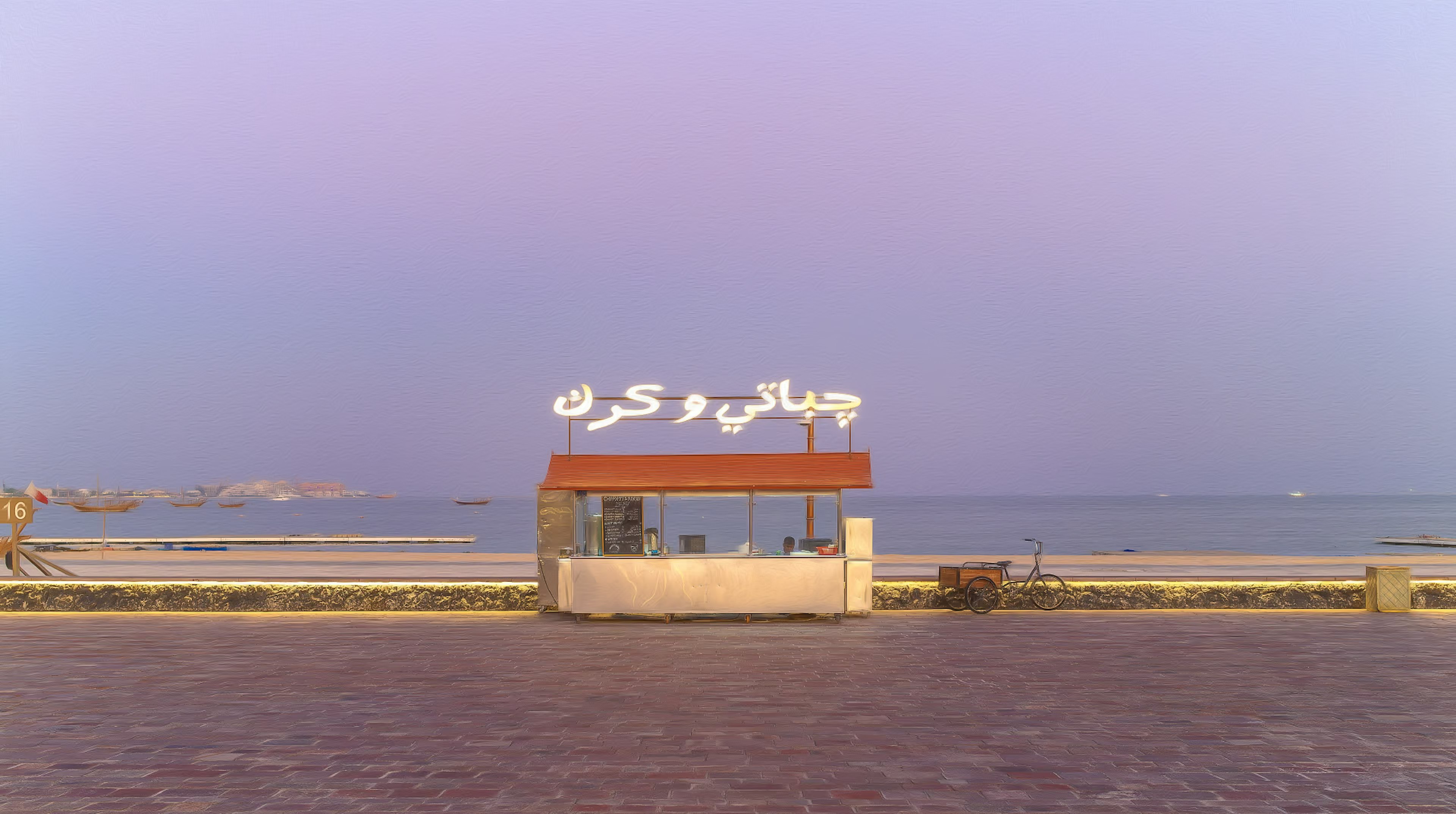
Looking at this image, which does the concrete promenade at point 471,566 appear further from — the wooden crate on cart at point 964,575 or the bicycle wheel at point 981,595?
the bicycle wheel at point 981,595

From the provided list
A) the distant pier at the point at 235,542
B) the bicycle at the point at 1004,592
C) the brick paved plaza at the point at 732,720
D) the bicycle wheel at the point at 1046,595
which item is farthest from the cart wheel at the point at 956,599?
the distant pier at the point at 235,542

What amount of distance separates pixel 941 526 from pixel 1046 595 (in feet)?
313

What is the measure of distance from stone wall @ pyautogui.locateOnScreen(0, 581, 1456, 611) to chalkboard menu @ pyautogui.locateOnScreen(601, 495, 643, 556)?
174 cm

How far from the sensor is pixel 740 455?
1844 cm

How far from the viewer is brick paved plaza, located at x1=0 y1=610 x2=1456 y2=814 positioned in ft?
23.2

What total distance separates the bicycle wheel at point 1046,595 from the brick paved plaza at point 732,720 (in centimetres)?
279

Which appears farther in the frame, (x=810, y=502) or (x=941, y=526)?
(x=941, y=526)

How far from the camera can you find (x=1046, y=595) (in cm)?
1828

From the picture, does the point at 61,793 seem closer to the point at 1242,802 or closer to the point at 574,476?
the point at 1242,802

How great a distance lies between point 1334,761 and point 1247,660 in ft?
16.3

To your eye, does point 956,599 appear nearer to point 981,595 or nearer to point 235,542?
point 981,595

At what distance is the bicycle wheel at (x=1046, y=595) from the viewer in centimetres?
1825

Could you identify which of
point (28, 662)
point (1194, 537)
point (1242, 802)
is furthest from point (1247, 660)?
point (1194, 537)

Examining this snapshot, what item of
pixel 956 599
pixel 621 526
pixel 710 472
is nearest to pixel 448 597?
pixel 621 526
